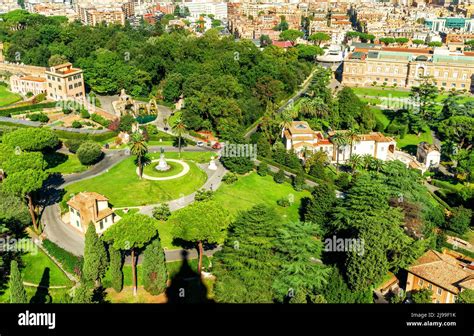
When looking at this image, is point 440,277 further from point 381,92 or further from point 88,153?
point 381,92

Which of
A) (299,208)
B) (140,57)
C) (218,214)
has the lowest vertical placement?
(299,208)

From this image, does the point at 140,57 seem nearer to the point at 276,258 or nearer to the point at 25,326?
the point at 276,258

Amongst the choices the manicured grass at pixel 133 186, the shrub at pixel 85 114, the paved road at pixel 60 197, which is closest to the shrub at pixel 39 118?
the shrub at pixel 85 114

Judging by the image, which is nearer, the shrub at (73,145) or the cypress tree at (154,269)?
the cypress tree at (154,269)

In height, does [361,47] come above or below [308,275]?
above

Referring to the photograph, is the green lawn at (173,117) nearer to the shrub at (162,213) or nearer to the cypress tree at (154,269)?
the shrub at (162,213)

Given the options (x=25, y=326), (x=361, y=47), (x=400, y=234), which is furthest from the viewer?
(x=361, y=47)

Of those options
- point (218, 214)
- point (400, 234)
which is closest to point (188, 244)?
point (218, 214)
